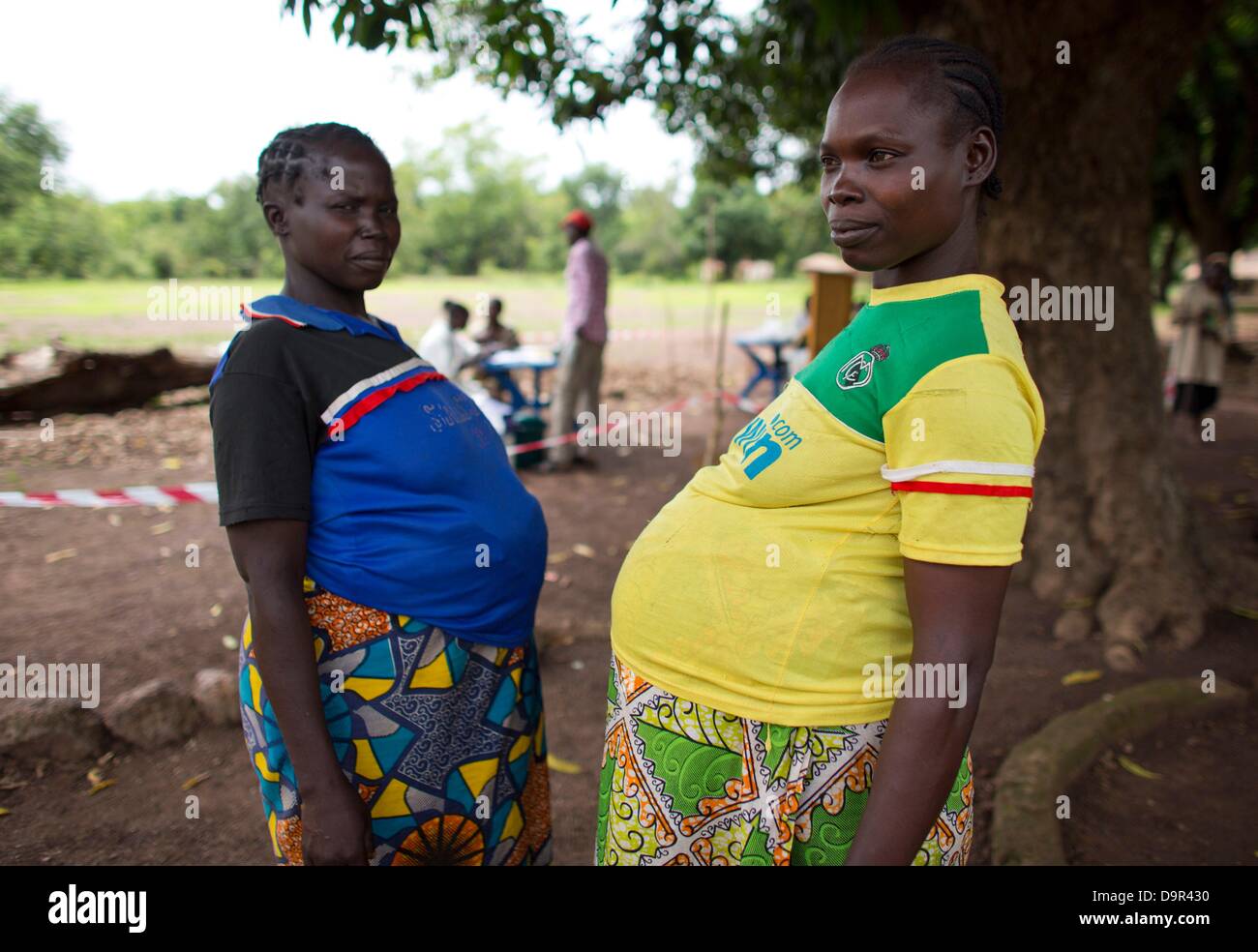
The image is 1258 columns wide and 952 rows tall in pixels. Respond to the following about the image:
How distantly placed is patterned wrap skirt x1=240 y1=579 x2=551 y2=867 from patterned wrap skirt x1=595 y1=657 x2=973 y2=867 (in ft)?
1.24

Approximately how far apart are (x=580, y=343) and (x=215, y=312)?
396 cm

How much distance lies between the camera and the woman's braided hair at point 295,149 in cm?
159

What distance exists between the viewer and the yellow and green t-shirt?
1.04 meters

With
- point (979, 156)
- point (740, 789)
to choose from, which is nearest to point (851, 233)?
point (979, 156)

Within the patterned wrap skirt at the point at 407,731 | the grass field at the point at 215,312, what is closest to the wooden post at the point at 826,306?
the grass field at the point at 215,312

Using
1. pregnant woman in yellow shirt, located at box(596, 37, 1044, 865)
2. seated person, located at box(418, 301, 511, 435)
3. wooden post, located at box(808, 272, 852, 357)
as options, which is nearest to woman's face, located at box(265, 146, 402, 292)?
pregnant woman in yellow shirt, located at box(596, 37, 1044, 865)

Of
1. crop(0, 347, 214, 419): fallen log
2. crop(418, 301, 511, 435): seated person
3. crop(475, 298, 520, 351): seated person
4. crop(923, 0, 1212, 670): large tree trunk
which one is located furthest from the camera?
crop(475, 298, 520, 351): seated person

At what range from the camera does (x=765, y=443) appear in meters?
1.25

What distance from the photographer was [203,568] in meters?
5.20

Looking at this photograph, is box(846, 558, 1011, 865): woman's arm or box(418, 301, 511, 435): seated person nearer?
box(846, 558, 1011, 865): woman's arm

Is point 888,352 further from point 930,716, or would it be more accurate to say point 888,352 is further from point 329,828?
point 329,828

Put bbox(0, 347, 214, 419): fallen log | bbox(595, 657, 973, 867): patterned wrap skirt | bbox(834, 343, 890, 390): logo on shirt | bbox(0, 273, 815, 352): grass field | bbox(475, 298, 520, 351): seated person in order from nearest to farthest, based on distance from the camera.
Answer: bbox(834, 343, 890, 390): logo on shirt, bbox(595, 657, 973, 867): patterned wrap skirt, bbox(0, 347, 214, 419): fallen log, bbox(475, 298, 520, 351): seated person, bbox(0, 273, 815, 352): grass field

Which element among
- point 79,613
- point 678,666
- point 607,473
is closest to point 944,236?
point 678,666

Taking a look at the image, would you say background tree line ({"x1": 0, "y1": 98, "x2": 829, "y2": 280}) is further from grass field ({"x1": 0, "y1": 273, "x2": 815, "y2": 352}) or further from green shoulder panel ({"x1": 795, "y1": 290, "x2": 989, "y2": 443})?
green shoulder panel ({"x1": 795, "y1": 290, "x2": 989, "y2": 443})
